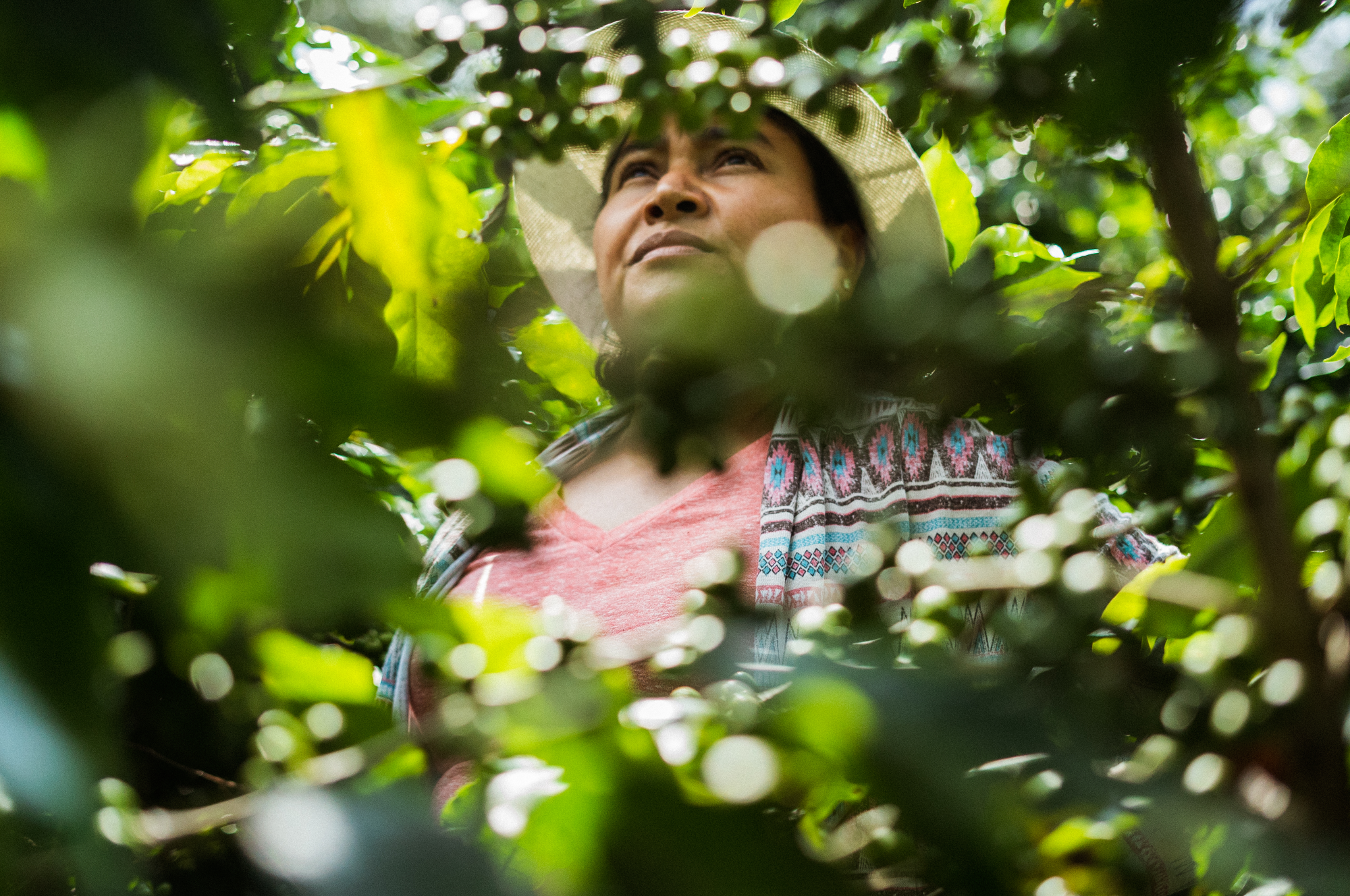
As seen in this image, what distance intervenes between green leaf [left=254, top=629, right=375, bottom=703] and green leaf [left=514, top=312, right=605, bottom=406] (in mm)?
141

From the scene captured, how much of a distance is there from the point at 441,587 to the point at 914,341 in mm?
893

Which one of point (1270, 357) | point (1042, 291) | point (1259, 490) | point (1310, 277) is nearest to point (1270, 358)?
point (1270, 357)

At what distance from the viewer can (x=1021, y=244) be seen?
1040 millimetres

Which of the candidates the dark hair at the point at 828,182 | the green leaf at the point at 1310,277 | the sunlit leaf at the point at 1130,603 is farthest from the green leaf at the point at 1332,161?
the dark hair at the point at 828,182

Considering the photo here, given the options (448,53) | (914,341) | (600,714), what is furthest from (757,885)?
(448,53)

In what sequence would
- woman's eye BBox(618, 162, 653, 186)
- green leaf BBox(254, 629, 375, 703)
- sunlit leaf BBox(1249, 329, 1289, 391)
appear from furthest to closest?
woman's eye BBox(618, 162, 653, 186) → sunlit leaf BBox(1249, 329, 1289, 391) → green leaf BBox(254, 629, 375, 703)

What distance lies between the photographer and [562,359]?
1.51ft

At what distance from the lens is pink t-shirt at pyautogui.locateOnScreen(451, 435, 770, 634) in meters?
1.03

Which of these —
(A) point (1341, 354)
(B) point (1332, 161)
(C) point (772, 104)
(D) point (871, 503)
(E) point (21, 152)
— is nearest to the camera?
(E) point (21, 152)

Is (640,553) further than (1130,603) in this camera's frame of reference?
Yes

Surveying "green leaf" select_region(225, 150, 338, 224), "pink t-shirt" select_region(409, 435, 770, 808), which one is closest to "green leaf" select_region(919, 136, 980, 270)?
"pink t-shirt" select_region(409, 435, 770, 808)

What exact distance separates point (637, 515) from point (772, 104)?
542mm

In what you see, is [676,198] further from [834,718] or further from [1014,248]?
[834,718]

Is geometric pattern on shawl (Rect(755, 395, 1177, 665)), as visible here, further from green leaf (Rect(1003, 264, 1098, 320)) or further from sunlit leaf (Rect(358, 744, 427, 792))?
sunlit leaf (Rect(358, 744, 427, 792))
